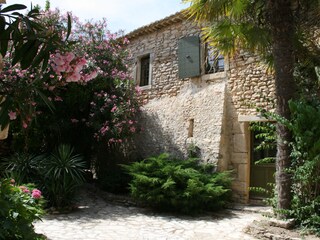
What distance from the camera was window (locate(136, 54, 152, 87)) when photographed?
428 inches

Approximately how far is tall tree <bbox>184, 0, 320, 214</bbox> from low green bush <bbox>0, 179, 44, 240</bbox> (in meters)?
3.98

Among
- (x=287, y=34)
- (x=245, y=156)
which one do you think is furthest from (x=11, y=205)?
(x=245, y=156)

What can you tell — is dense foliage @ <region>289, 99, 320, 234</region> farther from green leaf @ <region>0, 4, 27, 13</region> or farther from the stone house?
green leaf @ <region>0, 4, 27, 13</region>

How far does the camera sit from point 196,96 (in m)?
9.02

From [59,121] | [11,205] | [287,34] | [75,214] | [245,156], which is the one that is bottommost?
[75,214]

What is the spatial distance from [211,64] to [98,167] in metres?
5.08

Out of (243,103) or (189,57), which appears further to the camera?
(189,57)

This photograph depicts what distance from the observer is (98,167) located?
10.8 metres

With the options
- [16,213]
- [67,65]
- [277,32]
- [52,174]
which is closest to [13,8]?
[67,65]

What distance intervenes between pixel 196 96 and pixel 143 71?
2.76m

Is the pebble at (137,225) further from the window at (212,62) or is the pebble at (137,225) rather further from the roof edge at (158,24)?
the roof edge at (158,24)

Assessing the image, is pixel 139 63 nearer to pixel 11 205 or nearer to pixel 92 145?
pixel 92 145

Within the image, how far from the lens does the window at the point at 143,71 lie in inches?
428

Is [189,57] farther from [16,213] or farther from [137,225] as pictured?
[16,213]
